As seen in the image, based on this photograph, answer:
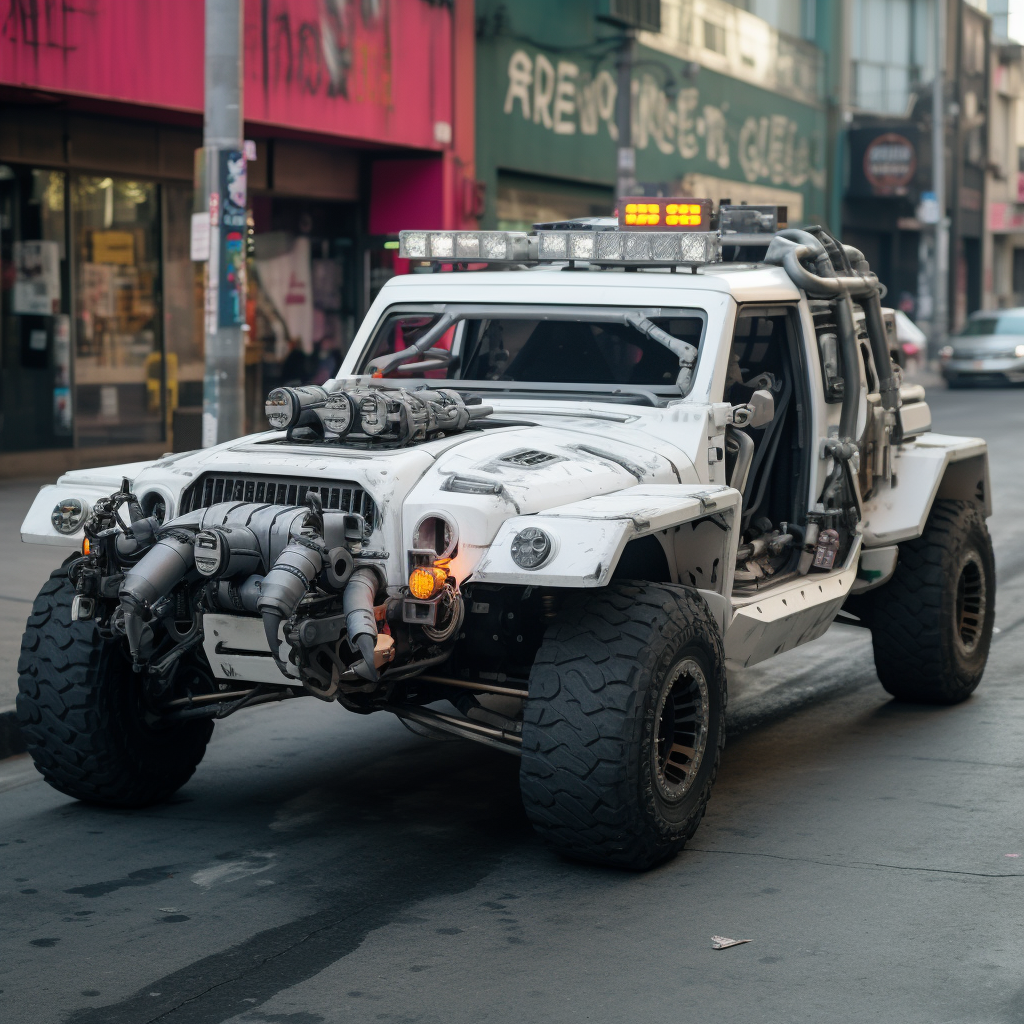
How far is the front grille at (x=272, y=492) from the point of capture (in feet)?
17.2

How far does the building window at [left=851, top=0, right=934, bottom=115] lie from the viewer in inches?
1606

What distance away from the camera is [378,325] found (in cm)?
720

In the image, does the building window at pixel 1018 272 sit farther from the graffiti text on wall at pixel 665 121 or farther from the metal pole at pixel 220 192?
the metal pole at pixel 220 192

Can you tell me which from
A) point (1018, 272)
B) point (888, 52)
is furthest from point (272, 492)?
point (1018, 272)

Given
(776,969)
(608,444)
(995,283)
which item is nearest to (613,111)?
(608,444)

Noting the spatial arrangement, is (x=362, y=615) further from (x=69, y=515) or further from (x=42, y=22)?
(x=42, y=22)

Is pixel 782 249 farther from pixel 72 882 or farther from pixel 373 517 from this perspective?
pixel 72 882

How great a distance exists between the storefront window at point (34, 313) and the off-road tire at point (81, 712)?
10279 mm

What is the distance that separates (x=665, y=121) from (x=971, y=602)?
19.2m

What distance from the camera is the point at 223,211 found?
10562 millimetres

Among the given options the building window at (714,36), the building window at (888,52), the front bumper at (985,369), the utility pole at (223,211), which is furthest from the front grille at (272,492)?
the building window at (888,52)

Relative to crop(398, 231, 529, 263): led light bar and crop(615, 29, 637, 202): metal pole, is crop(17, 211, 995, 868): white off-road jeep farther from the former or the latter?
crop(615, 29, 637, 202): metal pole

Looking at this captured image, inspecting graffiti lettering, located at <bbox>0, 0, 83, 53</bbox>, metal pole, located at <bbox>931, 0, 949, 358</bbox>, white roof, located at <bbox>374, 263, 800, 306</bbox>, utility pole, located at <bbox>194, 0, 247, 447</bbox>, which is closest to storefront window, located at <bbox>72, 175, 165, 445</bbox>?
graffiti lettering, located at <bbox>0, 0, 83, 53</bbox>

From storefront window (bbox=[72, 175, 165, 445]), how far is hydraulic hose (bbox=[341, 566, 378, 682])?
39.4ft
